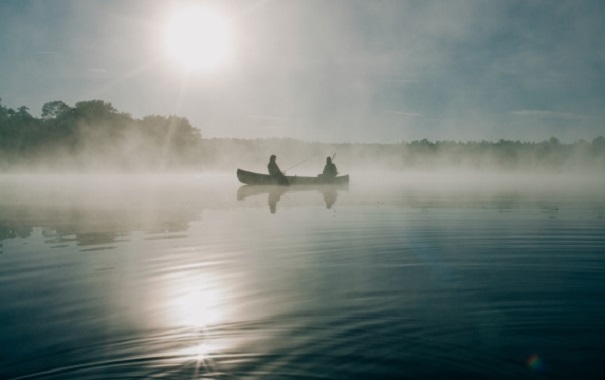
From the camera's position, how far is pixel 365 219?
17.6m

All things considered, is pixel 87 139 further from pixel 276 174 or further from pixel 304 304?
pixel 304 304

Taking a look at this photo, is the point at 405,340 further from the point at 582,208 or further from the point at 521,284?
the point at 582,208

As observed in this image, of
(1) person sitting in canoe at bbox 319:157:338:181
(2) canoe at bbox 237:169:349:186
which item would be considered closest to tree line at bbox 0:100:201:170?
(2) canoe at bbox 237:169:349:186

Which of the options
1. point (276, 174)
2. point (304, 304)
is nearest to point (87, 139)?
point (276, 174)

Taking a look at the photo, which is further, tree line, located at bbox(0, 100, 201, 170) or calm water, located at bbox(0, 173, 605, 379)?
tree line, located at bbox(0, 100, 201, 170)

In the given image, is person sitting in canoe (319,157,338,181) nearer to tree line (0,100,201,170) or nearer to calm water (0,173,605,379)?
calm water (0,173,605,379)

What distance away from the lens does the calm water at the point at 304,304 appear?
4.88 meters

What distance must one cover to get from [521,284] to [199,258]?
601 cm

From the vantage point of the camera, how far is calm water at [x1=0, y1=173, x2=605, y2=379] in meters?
4.88

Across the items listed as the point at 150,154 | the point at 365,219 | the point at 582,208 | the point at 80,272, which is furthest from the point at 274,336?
the point at 150,154

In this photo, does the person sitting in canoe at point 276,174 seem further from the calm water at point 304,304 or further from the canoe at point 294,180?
the calm water at point 304,304

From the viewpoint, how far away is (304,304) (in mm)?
6887

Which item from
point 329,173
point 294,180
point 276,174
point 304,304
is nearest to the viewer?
point 304,304

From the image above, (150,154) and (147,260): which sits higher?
(150,154)
